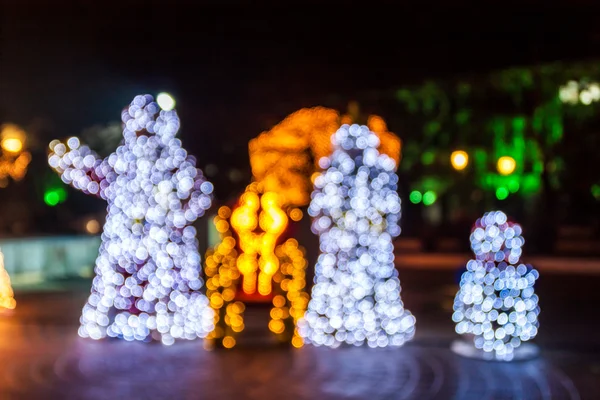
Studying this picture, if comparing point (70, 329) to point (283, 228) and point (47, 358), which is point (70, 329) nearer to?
point (47, 358)

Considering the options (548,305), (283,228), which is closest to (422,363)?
(283,228)

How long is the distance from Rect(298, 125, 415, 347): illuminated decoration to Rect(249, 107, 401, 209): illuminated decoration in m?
15.8

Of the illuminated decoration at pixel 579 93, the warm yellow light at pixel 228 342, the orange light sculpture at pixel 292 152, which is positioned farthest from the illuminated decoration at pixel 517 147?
the warm yellow light at pixel 228 342

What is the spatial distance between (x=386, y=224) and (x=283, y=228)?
1.37 meters

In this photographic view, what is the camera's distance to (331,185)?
10.1m

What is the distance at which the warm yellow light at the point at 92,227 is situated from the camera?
22753 mm

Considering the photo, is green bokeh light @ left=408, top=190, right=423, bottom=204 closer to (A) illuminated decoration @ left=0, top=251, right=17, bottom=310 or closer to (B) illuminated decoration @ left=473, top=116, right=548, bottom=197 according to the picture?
(B) illuminated decoration @ left=473, top=116, right=548, bottom=197

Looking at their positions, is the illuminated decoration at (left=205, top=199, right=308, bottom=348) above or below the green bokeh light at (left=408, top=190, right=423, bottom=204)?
below

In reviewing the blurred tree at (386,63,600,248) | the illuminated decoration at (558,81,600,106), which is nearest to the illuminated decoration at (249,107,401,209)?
the blurred tree at (386,63,600,248)

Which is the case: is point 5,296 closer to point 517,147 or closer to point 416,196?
point 517,147

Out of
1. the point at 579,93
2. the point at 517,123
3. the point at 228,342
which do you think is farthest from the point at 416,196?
the point at 228,342

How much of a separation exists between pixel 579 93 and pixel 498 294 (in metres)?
16.2

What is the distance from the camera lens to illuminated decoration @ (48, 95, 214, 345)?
10102 mm

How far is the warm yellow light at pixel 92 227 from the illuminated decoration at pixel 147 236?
12255 millimetres
